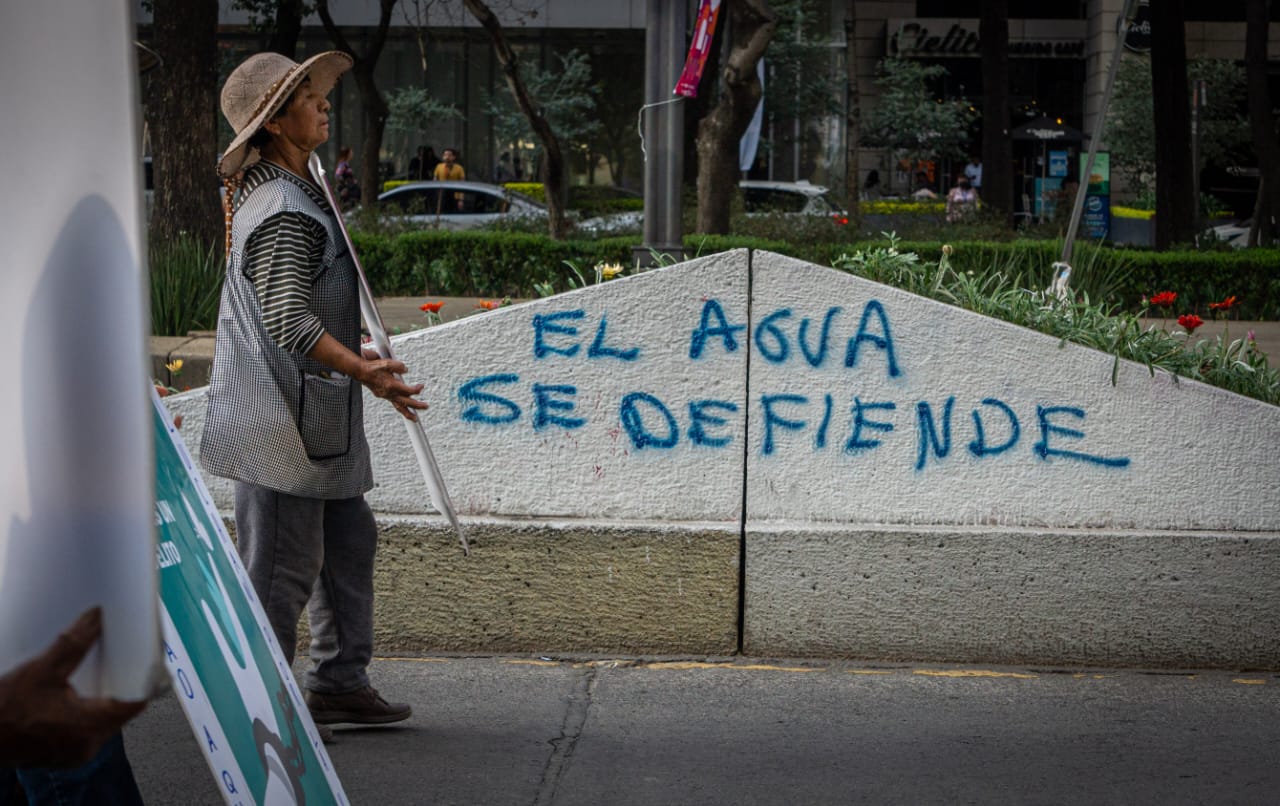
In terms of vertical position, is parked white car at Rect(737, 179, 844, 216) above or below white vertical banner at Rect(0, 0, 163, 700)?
below

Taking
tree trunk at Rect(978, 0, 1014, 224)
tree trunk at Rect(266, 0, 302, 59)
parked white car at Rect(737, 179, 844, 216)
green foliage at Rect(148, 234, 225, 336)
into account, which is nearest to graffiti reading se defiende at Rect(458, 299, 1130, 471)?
green foliage at Rect(148, 234, 225, 336)

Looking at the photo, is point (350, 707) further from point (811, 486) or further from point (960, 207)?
point (960, 207)

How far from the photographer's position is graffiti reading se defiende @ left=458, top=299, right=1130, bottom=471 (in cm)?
514

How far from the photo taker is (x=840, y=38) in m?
35.5

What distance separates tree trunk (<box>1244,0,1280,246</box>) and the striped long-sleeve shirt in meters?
17.7

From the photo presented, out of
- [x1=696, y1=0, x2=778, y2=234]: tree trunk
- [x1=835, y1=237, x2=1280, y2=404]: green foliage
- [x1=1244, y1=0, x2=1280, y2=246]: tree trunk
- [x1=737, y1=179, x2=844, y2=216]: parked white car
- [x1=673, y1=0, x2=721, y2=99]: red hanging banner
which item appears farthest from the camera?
[x1=737, y1=179, x2=844, y2=216]: parked white car

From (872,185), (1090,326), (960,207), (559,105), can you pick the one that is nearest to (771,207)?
(960,207)

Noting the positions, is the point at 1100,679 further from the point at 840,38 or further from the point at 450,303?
the point at 840,38

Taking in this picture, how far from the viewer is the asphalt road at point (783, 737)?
3986 millimetres

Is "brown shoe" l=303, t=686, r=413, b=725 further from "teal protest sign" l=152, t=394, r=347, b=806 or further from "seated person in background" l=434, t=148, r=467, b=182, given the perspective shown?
"seated person in background" l=434, t=148, r=467, b=182

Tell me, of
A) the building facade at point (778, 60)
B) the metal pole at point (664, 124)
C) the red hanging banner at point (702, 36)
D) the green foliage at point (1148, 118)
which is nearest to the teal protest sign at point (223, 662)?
the metal pole at point (664, 124)

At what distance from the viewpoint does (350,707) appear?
4.25 metres

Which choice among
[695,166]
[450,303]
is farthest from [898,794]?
[695,166]

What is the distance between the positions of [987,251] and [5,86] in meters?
13.7
